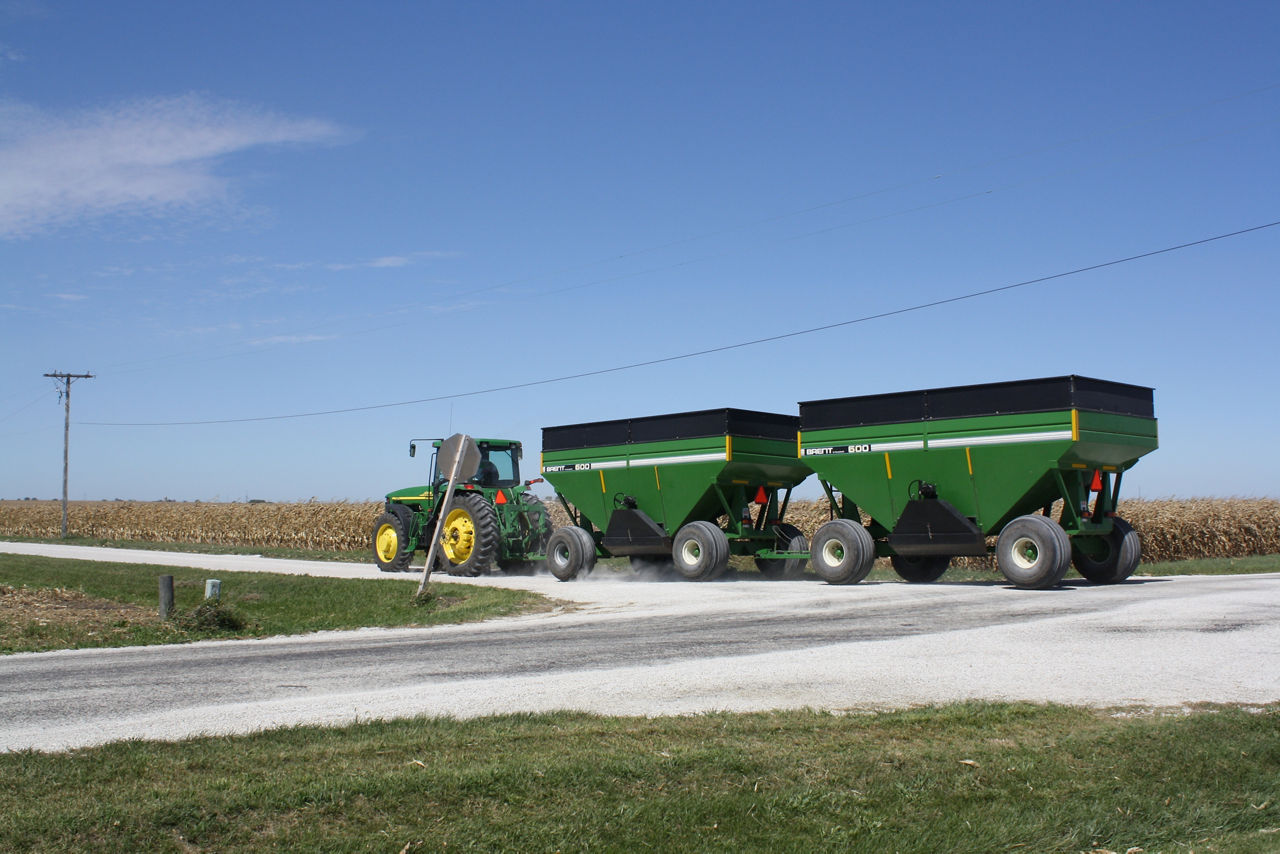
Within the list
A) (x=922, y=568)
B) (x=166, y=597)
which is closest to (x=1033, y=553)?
(x=922, y=568)

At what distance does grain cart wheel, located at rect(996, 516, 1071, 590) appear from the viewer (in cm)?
1720

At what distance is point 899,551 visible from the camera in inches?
764

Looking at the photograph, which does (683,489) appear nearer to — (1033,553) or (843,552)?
(843,552)

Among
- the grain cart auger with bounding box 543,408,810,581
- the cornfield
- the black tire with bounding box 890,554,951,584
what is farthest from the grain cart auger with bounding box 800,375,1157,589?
the cornfield

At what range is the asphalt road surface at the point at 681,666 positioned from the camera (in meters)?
7.93

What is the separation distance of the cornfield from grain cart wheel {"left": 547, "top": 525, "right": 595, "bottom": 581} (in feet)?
38.8

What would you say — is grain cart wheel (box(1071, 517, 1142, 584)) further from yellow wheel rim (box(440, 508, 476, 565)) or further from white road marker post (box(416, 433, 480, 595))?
yellow wheel rim (box(440, 508, 476, 565))

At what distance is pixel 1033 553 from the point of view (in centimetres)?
1769

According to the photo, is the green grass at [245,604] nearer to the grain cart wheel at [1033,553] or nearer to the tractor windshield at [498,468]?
the tractor windshield at [498,468]

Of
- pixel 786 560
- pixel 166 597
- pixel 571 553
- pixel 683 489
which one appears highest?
pixel 683 489

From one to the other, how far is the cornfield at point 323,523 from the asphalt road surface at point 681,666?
55.9 ft

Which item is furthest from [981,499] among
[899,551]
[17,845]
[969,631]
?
[17,845]

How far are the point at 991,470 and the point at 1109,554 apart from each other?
2.81 m

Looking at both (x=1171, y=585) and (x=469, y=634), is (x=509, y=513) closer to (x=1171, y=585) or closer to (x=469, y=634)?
(x=469, y=634)
